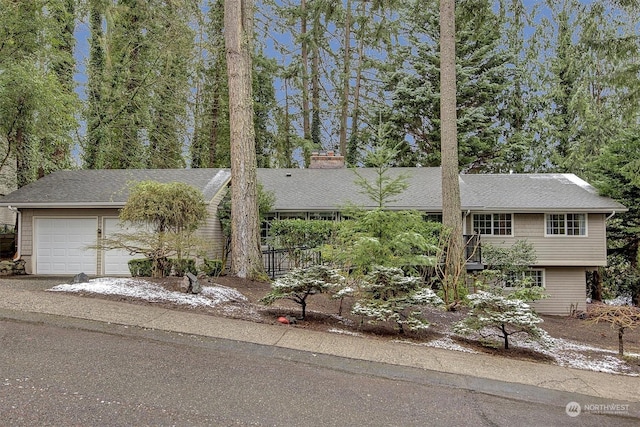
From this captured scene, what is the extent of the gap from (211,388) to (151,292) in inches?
160

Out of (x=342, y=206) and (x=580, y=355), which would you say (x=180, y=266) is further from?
(x=580, y=355)

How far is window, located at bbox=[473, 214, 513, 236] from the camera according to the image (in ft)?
52.6

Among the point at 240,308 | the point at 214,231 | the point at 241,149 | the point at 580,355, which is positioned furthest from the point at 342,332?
the point at 214,231

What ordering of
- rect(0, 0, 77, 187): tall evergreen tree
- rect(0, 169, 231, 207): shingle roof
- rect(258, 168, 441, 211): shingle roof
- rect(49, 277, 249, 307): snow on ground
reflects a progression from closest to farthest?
rect(49, 277, 249, 307): snow on ground → rect(0, 0, 77, 187): tall evergreen tree → rect(0, 169, 231, 207): shingle roof → rect(258, 168, 441, 211): shingle roof

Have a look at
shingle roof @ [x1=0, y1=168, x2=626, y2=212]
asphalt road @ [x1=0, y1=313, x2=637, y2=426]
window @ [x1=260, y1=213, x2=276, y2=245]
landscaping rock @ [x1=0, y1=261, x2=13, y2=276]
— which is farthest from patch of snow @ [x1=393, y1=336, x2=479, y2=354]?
landscaping rock @ [x1=0, y1=261, x2=13, y2=276]

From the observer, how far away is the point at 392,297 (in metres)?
7.43

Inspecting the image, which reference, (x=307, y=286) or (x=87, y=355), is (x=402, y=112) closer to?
(x=307, y=286)

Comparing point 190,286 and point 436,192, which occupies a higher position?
point 436,192

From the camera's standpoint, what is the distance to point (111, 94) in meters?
19.9

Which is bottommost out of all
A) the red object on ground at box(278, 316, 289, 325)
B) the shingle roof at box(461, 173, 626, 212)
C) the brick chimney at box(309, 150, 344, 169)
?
the red object on ground at box(278, 316, 289, 325)

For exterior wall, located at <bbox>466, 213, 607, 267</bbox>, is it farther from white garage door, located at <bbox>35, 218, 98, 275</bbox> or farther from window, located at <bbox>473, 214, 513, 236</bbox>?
white garage door, located at <bbox>35, 218, 98, 275</bbox>

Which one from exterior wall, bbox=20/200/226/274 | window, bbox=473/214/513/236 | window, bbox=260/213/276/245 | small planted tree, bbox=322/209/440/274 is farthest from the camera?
window, bbox=473/214/513/236

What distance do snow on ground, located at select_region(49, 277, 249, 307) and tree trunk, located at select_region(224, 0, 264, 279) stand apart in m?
1.94

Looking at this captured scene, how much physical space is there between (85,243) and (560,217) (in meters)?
16.2
